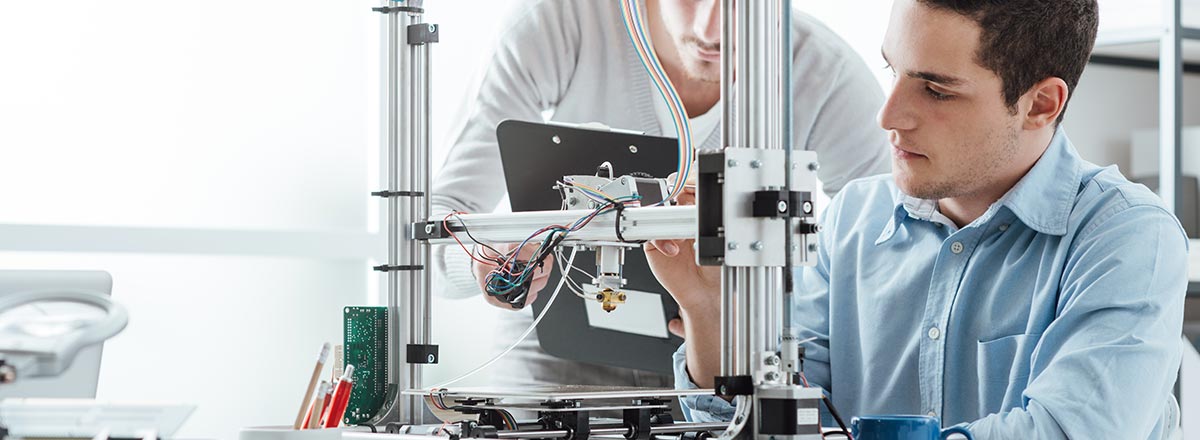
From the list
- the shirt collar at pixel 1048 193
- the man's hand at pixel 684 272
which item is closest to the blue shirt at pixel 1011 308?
the shirt collar at pixel 1048 193

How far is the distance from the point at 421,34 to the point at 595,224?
41 centimetres

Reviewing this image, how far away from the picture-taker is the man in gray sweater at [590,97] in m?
2.19

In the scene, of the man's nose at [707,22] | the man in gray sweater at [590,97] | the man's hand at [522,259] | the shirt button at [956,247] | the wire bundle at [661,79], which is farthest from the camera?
the man in gray sweater at [590,97]

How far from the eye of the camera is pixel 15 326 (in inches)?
33.4

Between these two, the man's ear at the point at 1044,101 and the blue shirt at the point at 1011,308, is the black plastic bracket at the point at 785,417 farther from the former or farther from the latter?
the man's ear at the point at 1044,101

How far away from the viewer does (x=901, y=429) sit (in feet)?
3.19

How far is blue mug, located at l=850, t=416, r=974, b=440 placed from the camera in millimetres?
965

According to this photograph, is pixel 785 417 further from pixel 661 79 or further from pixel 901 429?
pixel 661 79

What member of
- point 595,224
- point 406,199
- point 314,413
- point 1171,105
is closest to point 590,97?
point 406,199

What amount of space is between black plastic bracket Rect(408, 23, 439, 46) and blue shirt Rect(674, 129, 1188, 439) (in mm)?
478

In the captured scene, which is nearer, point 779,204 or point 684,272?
point 779,204

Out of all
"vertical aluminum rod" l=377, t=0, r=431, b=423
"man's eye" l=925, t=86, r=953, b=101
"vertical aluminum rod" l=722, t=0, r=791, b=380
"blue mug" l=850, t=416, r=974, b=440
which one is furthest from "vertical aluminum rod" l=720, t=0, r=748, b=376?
"vertical aluminum rod" l=377, t=0, r=431, b=423

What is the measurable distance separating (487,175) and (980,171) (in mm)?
1046

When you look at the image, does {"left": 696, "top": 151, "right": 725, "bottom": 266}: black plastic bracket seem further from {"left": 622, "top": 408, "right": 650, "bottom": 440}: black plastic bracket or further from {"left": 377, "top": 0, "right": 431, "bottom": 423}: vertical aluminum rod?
{"left": 377, "top": 0, "right": 431, "bottom": 423}: vertical aluminum rod
